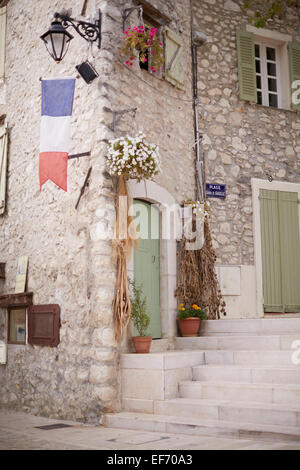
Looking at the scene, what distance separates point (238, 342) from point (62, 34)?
163 inches

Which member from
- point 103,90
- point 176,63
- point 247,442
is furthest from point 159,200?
point 247,442

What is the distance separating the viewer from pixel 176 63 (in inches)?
316

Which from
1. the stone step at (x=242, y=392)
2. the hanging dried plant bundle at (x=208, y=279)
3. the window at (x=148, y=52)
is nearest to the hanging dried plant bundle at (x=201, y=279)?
the hanging dried plant bundle at (x=208, y=279)

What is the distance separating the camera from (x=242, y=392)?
541cm

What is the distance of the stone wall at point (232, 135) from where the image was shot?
27.9ft

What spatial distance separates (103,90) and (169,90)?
1664 millimetres

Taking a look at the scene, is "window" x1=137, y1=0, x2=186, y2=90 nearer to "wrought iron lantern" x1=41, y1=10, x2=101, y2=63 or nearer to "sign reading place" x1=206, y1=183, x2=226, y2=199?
"wrought iron lantern" x1=41, y1=10, x2=101, y2=63

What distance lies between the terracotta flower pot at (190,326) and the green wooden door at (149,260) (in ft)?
1.06

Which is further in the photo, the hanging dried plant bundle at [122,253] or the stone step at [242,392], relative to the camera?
the hanging dried plant bundle at [122,253]

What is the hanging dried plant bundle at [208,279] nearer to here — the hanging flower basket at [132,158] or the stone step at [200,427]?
the hanging flower basket at [132,158]

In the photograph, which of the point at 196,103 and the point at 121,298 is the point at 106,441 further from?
the point at 196,103

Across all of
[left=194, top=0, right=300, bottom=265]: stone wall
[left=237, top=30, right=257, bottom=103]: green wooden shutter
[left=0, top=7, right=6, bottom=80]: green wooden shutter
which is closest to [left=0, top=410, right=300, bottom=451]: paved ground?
[left=194, top=0, right=300, bottom=265]: stone wall

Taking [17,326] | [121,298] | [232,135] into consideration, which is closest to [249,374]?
[121,298]

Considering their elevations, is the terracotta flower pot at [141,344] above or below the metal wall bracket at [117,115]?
below
